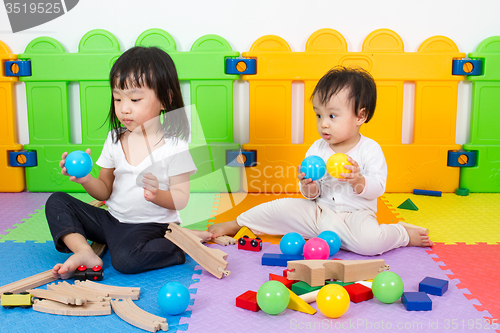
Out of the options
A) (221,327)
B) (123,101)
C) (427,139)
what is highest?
(123,101)

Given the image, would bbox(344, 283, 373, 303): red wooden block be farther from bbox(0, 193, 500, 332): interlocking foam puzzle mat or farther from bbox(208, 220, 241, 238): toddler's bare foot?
bbox(208, 220, 241, 238): toddler's bare foot

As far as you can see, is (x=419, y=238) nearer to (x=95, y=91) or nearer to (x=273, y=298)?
(x=273, y=298)

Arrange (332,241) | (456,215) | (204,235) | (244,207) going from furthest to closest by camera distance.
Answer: (244,207), (456,215), (204,235), (332,241)

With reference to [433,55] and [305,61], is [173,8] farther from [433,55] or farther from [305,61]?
[433,55]

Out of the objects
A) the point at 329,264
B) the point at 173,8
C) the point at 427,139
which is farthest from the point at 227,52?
the point at 329,264

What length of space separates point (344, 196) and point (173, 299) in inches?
27.5

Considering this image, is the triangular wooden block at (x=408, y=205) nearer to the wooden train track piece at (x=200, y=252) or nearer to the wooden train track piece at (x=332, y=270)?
the wooden train track piece at (x=332, y=270)

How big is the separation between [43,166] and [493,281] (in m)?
1.77

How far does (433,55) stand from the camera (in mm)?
1928

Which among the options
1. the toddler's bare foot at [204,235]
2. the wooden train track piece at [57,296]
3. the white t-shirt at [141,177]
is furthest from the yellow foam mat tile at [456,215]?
the wooden train track piece at [57,296]

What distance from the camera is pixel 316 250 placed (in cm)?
116

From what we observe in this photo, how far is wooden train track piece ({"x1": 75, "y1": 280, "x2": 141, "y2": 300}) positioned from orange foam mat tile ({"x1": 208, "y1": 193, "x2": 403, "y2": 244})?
0.53m

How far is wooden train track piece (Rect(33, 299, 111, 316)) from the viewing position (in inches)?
37.2

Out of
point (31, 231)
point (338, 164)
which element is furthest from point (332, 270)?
point (31, 231)
